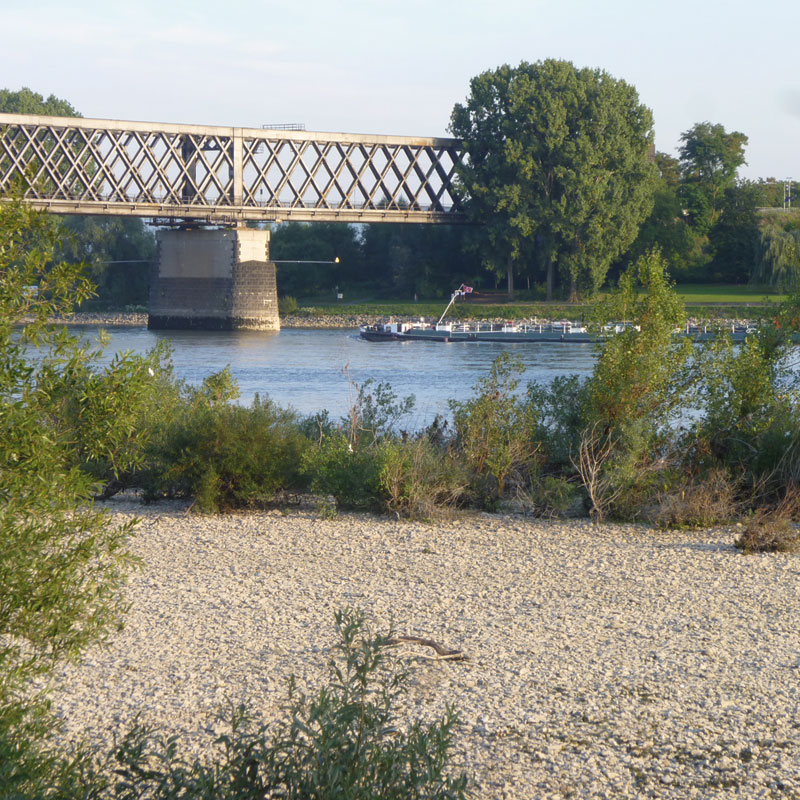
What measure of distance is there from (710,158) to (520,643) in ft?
327

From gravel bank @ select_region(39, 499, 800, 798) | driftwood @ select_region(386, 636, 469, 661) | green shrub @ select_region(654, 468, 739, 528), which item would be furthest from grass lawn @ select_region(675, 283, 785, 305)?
driftwood @ select_region(386, 636, 469, 661)

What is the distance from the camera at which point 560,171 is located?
76250 mm

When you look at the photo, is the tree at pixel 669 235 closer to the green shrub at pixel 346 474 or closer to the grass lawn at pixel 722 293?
the grass lawn at pixel 722 293

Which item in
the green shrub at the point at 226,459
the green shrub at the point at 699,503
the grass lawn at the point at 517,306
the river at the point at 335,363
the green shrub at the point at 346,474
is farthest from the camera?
the grass lawn at the point at 517,306

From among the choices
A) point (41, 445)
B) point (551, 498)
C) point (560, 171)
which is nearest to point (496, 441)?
point (551, 498)

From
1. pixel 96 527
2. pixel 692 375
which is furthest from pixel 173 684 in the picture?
pixel 692 375

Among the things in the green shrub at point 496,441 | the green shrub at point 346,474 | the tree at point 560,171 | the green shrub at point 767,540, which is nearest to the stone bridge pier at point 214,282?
the tree at point 560,171

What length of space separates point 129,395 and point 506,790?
286 cm

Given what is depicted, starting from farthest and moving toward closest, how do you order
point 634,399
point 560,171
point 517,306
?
1. point 517,306
2. point 560,171
3. point 634,399

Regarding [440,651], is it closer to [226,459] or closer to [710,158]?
[226,459]

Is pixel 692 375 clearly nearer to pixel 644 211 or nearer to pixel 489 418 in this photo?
pixel 489 418

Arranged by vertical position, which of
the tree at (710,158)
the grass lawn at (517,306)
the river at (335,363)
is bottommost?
the river at (335,363)

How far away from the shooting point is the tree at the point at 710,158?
95344mm

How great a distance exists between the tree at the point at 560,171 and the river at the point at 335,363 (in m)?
12.7
